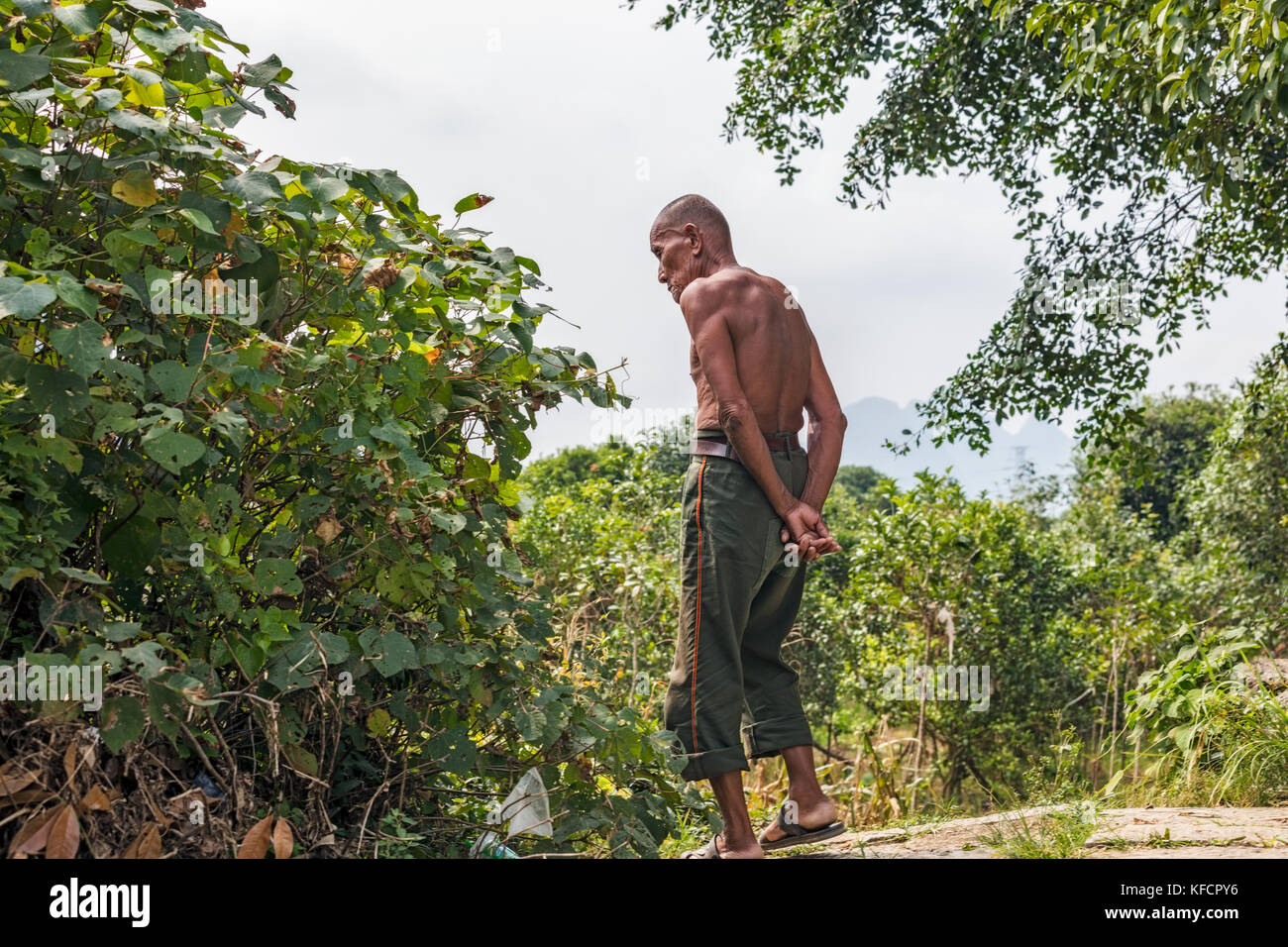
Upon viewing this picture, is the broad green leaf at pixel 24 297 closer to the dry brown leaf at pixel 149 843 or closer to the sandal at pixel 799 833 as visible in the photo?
the dry brown leaf at pixel 149 843

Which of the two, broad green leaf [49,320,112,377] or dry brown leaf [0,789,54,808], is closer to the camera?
broad green leaf [49,320,112,377]

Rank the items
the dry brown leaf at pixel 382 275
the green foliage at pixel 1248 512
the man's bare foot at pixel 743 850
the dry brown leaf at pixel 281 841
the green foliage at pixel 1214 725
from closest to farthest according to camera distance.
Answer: the dry brown leaf at pixel 281 841, the dry brown leaf at pixel 382 275, the man's bare foot at pixel 743 850, the green foliage at pixel 1214 725, the green foliage at pixel 1248 512

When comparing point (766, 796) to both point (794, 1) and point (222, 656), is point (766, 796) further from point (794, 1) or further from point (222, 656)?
point (794, 1)

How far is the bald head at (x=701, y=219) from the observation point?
3.38 meters

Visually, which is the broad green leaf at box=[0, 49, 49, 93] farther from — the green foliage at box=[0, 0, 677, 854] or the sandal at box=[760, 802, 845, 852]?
the sandal at box=[760, 802, 845, 852]

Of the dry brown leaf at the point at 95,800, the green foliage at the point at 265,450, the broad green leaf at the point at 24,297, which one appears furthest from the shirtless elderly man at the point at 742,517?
the broad green leaf at the point at 24,297

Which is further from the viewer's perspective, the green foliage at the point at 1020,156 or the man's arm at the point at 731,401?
the green foliage at the point at 1020,156

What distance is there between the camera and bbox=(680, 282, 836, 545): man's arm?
309 cm

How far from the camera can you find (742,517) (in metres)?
3.14

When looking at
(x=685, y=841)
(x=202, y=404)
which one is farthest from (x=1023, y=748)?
(x=202, y=404)

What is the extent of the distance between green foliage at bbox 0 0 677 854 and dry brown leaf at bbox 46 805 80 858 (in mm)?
161

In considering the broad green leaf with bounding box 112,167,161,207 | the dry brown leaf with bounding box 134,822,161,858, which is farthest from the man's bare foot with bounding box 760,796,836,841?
the broad green leaf with bounding box 112,167,161,207

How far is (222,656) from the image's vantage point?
2227mm

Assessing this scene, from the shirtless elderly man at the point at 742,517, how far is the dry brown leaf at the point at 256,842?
4.18ft
